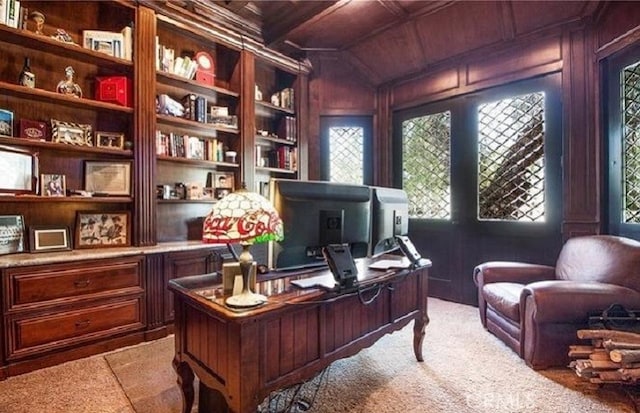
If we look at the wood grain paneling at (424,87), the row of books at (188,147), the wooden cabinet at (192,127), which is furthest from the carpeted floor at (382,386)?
the wood grain paneling at (424,87)

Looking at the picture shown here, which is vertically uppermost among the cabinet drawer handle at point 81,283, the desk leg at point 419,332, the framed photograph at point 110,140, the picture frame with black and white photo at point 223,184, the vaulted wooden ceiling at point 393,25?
the vaulted wooden ceiling at point 393,25

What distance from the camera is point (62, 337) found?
7.75ft

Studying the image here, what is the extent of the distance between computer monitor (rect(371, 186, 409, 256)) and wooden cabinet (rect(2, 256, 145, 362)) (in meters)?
1.97

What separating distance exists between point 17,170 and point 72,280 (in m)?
0.87

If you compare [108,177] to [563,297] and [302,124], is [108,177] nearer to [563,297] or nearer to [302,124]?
[302,124]

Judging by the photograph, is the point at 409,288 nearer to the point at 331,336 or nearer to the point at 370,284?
the point at 370,284

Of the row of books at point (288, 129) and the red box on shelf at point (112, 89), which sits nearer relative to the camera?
the red box on shelf at point (112, 89)

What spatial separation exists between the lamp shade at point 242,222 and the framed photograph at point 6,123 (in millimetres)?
2098

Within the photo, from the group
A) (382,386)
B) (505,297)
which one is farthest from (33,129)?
(505,297)

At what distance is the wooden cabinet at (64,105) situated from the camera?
245cm

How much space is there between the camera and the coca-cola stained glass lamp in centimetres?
125

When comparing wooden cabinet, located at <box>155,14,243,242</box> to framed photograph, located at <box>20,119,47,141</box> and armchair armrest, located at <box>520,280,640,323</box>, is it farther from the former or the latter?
armchair armrest, located at <box>520,280,640,323</box>

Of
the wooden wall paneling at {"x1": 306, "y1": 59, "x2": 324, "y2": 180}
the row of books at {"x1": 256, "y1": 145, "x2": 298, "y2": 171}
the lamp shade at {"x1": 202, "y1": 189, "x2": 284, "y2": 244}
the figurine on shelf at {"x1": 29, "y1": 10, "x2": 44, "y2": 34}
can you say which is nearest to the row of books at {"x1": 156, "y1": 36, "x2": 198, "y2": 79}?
the figurine on shelf at {"x1": 29, "y1": 10, "x2": 44, "y2": 34}

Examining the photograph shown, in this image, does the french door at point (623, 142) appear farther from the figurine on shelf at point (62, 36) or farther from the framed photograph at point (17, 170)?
the framed photograph at point (17, 170)
